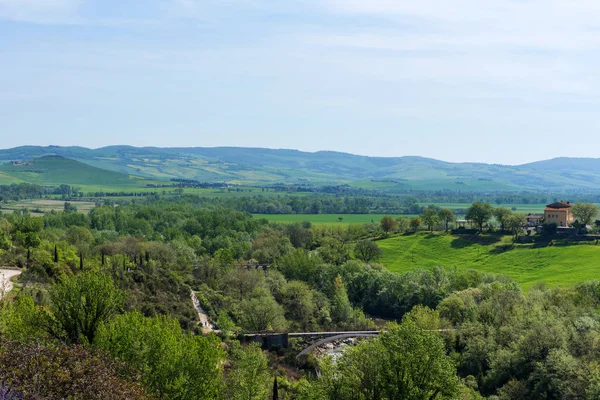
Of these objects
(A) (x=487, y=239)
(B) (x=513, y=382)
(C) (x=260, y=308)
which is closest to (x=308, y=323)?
(C) (x=260, y=308)

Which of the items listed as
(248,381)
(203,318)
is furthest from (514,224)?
(248,381)

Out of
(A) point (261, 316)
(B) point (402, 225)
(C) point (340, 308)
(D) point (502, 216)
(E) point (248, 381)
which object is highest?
(D) point (502, 216)

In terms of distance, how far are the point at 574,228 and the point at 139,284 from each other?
8959 centimetres

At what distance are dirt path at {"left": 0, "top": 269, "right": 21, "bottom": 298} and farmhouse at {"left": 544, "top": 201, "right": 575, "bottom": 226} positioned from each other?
10625cm

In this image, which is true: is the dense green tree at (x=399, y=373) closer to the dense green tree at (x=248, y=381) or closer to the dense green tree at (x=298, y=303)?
the dense green tree at (x=248, y=381)

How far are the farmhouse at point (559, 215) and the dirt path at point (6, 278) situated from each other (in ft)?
349

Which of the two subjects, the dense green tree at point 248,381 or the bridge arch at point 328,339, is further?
the bridge arch at point 328,339

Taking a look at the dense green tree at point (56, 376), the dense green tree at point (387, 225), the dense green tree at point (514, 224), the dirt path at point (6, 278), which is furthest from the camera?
the dense green tree at point (387, 225)

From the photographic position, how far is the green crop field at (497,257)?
101 m

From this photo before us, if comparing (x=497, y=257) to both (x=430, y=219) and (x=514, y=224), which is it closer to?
(x=514, y=224)

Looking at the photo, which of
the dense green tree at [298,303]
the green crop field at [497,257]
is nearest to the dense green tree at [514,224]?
the green crop field at [497,257]

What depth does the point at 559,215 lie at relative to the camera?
133 meters

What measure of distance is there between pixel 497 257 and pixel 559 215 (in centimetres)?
2654

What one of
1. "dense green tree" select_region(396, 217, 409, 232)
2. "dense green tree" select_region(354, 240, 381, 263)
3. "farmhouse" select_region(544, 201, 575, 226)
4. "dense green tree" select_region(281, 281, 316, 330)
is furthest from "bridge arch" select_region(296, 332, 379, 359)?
"dense green tree" select_region(396, 217, 409, 232)
